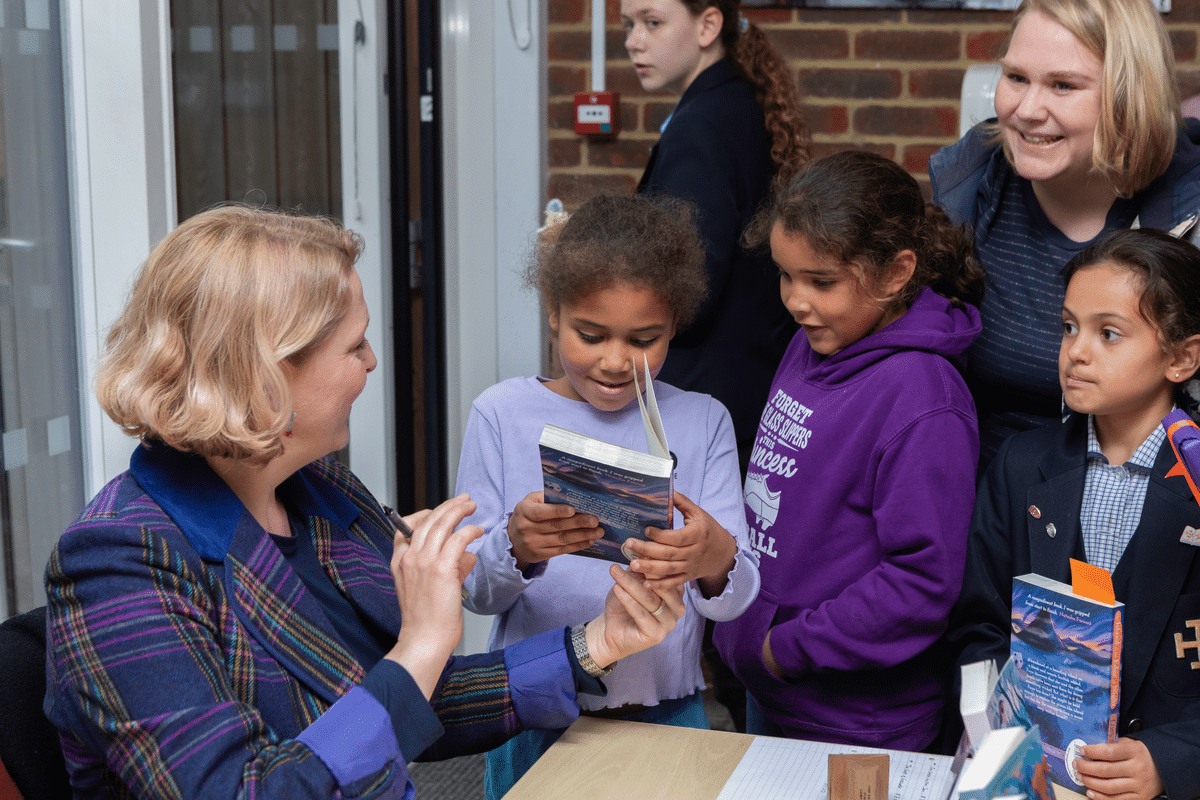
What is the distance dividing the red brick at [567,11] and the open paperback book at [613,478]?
221 centimetres

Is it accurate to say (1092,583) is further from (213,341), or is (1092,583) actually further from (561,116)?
(561,116)

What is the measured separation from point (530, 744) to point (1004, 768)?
0.76 meters

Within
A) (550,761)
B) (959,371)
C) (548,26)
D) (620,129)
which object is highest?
(548,26)

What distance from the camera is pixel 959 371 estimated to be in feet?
5.66

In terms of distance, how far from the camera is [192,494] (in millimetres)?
1131

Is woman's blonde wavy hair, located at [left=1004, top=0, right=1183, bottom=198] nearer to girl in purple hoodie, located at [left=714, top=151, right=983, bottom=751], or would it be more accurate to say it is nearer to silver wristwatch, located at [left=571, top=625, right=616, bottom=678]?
girl in purple hoodie, located at [left=714, top=151, right=983, bottom=751]

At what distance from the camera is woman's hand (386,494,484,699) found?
113cm

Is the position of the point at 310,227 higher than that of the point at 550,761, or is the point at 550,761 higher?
the point at 310,227

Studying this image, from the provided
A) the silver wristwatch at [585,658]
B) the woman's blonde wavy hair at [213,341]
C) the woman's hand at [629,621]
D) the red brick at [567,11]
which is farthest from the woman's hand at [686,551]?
the red brick at [567,11]

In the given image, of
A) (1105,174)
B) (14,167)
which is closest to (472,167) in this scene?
(14,167)

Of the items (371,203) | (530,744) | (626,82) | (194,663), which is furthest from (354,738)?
(626,82)

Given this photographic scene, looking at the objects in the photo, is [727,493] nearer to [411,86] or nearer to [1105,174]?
[1105,174]

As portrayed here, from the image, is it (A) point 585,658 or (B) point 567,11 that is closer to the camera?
(A) point 585,658

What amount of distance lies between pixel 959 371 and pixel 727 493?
0.46 metres
